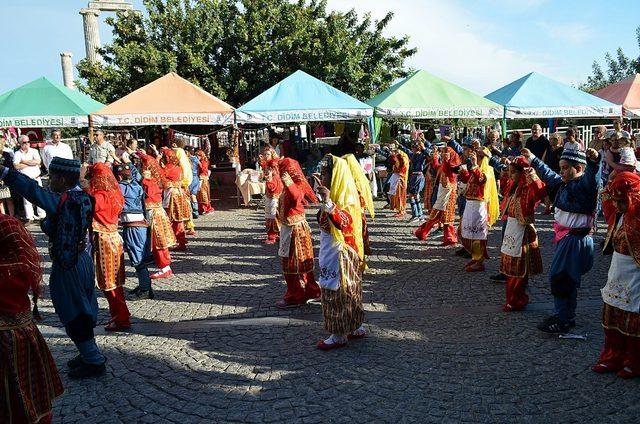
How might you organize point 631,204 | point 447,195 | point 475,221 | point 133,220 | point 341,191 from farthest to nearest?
point 447,195, point 475,221, point 133,220, point 341,191, point 631,204

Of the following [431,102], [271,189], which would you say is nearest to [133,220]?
[271,189]

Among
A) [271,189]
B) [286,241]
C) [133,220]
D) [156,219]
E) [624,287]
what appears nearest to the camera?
[624,287]

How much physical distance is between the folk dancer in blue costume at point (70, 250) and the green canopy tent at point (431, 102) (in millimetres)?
9740

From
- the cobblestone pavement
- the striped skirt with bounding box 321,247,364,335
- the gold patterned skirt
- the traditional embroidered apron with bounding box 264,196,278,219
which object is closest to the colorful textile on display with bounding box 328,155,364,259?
the striped skirt with bounding box 321,247,364,335

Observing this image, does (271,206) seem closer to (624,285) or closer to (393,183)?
(393,183)

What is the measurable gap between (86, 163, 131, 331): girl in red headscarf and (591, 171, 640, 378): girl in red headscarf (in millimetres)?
4589

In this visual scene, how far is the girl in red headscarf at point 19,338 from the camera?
2906 millimetres

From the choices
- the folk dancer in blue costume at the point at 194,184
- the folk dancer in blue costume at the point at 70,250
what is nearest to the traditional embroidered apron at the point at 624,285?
the folk dancer in blue costume at the point at 70,250

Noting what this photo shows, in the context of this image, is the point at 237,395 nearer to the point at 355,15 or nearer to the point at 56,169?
the point at 56,169

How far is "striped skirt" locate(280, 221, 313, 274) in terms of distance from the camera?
616 cm

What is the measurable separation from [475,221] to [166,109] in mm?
8787

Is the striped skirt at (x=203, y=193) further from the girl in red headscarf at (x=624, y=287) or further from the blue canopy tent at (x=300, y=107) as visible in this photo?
the girl in red headscarf at (x=624, y=287)

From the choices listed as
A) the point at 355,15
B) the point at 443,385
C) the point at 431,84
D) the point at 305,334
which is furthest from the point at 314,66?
the point at 443,385

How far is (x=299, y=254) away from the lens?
6160 millimetres
